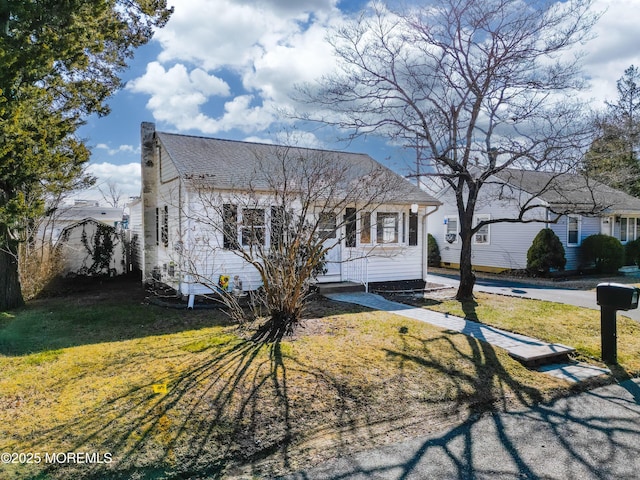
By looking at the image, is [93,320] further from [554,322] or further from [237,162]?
[554,322]

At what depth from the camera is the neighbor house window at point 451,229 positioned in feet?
70.6

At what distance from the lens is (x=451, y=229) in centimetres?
2195

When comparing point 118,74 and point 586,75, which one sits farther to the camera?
point 118,74

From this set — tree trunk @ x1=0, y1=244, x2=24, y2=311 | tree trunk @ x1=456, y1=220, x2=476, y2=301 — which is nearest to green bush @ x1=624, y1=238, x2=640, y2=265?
tree trunk @ x1=456, y1=220, x2=476, y2=301

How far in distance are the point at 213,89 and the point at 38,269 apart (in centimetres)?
763

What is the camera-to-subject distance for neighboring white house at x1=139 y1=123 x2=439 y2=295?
35.6 ft

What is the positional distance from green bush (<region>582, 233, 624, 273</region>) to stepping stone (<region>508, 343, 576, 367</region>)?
14306 mm

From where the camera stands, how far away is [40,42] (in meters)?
7.72

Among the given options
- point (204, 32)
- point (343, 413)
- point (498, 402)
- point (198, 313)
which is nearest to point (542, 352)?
point (498, 402)

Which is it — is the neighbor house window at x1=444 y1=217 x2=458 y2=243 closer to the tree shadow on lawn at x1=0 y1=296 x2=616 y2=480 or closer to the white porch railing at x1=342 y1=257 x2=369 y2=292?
the white porch railing at x1=342 y1=257 x2=369 y2=292

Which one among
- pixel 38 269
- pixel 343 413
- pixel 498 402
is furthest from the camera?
pixel 38 269

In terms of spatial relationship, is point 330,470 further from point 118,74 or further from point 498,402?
point 118,74

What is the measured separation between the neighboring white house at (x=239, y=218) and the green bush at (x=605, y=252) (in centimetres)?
983

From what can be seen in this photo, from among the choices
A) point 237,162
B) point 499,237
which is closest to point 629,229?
point 499,237
